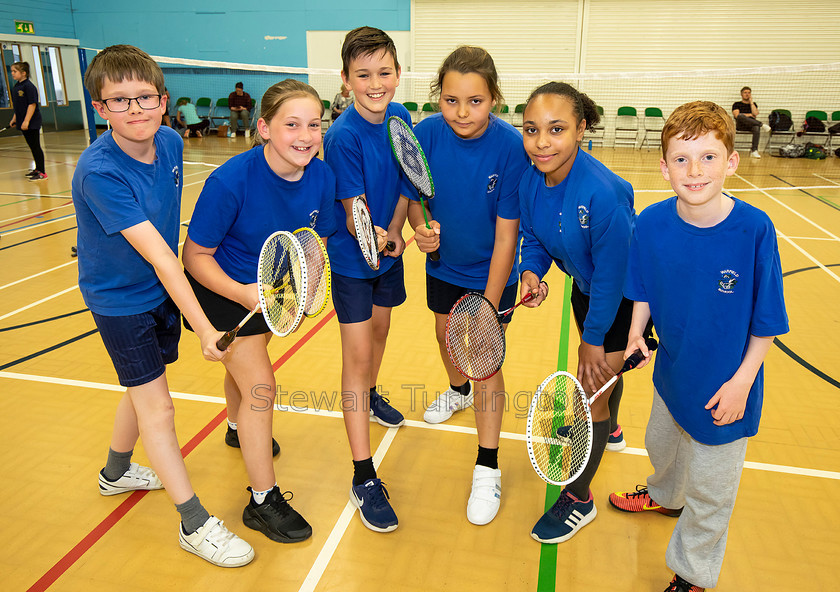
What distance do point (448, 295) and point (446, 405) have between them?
1022mm

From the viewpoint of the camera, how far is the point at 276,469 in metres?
3.40

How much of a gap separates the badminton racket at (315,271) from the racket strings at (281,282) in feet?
0.22

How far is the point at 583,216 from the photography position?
250 centimetres

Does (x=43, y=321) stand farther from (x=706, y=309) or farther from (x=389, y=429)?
(x=706, y=309)

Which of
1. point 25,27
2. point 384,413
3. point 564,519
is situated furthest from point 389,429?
point 25,27

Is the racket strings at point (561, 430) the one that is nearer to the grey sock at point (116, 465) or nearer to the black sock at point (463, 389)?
the black sock at point (463, 389)

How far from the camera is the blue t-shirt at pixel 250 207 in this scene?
249 centimetres

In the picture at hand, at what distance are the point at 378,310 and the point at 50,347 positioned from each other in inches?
119

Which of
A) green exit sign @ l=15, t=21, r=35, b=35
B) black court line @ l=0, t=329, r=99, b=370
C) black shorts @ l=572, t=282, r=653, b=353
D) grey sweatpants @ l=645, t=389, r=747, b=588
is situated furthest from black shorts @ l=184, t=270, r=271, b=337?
green exit sign @ l=15, t=21, r=35, b=35

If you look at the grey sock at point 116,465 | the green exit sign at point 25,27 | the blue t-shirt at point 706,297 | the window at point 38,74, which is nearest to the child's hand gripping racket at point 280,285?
the grey sock at point 116,465

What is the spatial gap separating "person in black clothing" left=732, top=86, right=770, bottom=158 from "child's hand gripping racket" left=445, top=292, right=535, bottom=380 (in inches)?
627

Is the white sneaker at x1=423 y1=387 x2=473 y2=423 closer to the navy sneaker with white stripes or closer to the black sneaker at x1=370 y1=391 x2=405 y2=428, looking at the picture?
the black sneaker at x1=370 y1=391 x2=405 y2=428

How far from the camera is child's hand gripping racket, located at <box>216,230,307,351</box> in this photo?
2.29 meters

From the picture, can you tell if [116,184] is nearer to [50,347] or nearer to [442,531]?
[442,531]
